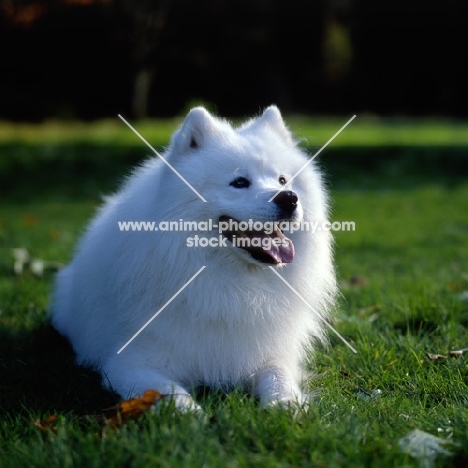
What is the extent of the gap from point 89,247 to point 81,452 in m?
1.52

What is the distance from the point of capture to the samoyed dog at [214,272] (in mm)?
3049

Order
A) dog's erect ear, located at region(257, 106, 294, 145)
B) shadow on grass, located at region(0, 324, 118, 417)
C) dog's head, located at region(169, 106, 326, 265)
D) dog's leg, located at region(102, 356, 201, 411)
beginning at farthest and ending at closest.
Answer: dog's erect ear, located at region(257, 106, 294, 145)
dog's head, located at region(169, 106, 326, 265)
shadow on grass, located at region(0, 324, 118, 417)
dog's leg, located at region(102, 356, 201, 411)

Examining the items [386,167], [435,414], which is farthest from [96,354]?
[386,167]

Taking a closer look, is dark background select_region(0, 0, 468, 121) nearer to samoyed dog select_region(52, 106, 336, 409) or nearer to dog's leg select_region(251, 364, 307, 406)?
samoyed dog select_region(52, 106, 336, 409)

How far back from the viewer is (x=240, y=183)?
3.16 metres

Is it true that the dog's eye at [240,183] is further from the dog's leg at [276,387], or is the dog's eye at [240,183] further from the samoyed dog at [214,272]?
the dog's leg at [276,387]

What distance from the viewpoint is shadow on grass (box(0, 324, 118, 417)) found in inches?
115

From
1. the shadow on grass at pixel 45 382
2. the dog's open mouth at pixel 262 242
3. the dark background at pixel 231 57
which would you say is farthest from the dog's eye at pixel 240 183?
the dark background at pixel 231 57

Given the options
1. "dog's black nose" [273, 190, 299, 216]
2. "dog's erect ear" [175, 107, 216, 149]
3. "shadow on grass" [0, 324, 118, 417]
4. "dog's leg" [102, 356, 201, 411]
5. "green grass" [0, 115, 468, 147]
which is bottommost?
"green grass" [0, 115, 468, 147]

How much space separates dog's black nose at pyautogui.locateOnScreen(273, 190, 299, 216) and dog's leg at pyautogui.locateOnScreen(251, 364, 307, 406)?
2.34 feet

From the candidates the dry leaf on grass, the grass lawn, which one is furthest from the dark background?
the dry leaf on grass

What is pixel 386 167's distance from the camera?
1394 cm

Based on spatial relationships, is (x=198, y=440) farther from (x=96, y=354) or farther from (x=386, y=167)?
(x=386, y=167)

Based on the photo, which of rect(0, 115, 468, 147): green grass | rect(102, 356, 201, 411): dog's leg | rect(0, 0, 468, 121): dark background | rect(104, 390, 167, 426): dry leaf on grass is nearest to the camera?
rect(104, 390, 167, 426): dry leaf on grass
